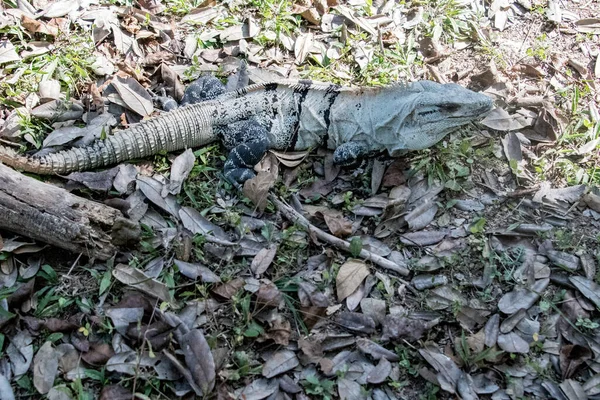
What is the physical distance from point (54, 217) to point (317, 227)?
6.40 ft

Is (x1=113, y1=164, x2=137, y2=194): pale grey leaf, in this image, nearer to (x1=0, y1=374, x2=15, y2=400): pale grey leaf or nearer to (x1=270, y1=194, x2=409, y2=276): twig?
(x1=270, y1=194, x2=409, y2=276): twig

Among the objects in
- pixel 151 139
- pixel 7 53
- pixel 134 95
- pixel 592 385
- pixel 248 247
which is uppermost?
pixel 7 53

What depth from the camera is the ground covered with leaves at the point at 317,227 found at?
3.71m

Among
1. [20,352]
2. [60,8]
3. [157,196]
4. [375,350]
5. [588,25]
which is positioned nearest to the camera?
[20,352]

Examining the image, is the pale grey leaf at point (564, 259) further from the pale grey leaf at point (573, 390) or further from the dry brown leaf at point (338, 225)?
the dry brown leaf at point (338, 225)

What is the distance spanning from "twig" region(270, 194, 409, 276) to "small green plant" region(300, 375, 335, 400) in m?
1.02

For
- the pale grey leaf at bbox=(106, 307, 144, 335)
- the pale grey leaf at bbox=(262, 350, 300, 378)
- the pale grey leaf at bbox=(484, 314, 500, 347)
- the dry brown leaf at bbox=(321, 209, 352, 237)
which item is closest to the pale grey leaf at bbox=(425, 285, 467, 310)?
the pale grey leaf at bbox=(484, 314, 500, 347)

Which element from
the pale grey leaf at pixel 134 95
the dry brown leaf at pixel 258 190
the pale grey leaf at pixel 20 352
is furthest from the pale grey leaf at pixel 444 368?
the pale grey leaf at pixel 134 95

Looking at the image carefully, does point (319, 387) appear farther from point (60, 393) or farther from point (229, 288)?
point (60, 393)

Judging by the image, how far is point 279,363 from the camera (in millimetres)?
3703

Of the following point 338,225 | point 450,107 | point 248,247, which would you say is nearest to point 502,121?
point 450,107

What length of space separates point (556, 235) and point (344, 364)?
6.80 feet

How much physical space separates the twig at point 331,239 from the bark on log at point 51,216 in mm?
1297

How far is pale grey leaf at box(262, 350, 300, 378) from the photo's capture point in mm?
3656
